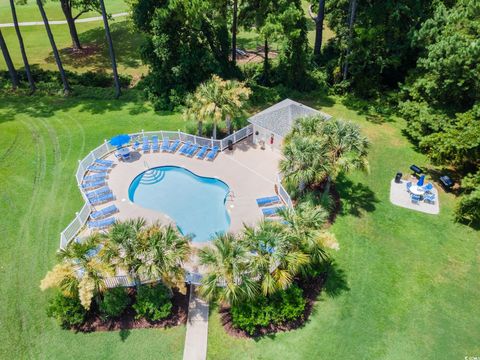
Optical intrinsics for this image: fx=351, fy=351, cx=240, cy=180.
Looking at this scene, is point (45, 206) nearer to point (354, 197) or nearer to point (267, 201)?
point (267, 201)

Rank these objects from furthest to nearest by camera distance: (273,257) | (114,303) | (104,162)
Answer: (104,162) → (114,303) → (273,257)

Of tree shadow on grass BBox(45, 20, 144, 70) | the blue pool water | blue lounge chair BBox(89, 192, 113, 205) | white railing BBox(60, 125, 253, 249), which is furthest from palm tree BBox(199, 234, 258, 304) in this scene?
tree shadow on grass BBox(45, 20, 144, 70)

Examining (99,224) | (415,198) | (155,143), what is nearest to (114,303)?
(99,224)

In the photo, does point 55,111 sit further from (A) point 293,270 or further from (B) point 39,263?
(A) point 293,270

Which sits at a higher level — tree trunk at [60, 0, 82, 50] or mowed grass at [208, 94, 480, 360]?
tree trunk at [60, 0, 82, 50]

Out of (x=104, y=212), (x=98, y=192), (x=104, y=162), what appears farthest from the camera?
(x=104, y=162)

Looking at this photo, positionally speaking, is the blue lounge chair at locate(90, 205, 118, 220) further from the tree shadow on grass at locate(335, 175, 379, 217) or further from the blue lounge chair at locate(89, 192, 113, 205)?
the tree shadow on grass at locate(335, 175, 379, 217)

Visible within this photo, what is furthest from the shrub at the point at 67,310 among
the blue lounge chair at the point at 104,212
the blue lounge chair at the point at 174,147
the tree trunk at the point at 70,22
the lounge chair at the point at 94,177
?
the tree trunk at the point at 70,22
